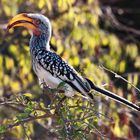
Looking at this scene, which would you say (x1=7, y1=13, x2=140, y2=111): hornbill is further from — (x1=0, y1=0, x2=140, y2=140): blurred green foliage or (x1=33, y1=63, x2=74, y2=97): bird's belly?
(x1=0, y1=0, x2=140, y2=140): blurred green foliage

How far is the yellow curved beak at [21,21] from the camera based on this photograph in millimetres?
5648

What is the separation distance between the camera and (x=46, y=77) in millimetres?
5527

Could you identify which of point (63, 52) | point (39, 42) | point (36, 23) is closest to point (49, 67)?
point (39, 42)

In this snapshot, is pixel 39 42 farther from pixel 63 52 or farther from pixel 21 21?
pixel 63 52

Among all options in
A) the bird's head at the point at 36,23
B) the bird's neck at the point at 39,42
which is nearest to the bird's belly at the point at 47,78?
the bird's neck at the point at 39,42

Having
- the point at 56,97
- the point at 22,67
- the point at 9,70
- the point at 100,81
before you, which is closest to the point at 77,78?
the point at 56,97

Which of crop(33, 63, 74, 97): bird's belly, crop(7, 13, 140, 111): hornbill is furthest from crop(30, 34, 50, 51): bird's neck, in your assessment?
crop(33, 63, 74, 97): bird's belly

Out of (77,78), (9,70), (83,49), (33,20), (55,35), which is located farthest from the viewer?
(9,70)

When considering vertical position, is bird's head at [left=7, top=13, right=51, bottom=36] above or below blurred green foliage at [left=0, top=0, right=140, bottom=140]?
above

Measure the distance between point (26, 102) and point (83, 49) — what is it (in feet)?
10.0

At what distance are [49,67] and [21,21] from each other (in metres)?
0.46

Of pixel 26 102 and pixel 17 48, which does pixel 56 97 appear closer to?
pixel 26 102

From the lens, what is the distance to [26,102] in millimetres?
4766

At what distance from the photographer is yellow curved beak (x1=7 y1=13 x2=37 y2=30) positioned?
5.65 meters
